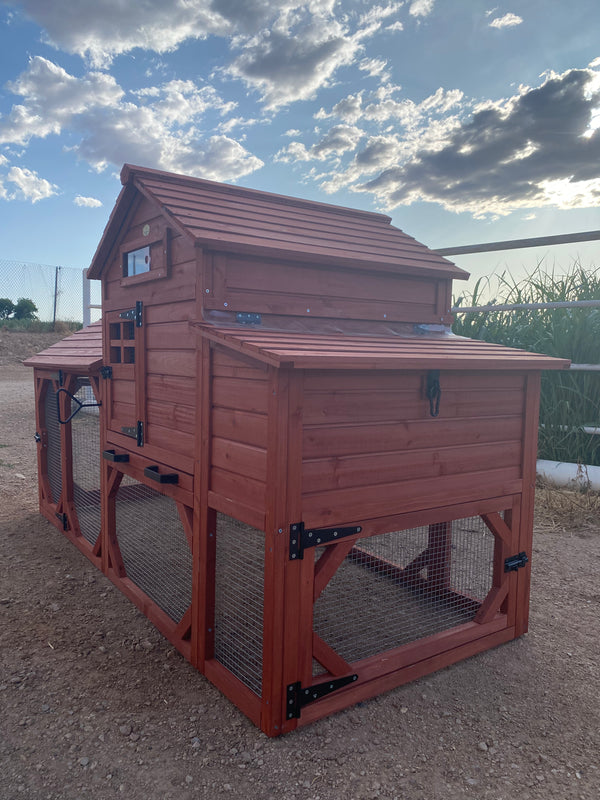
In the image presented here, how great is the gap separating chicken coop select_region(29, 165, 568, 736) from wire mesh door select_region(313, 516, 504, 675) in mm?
15

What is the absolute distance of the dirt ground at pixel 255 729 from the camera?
2.07 metres

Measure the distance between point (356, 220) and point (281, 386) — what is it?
237cm

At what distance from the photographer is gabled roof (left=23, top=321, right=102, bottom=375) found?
13.3 feet

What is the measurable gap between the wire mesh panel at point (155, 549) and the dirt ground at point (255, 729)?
9.0 inches

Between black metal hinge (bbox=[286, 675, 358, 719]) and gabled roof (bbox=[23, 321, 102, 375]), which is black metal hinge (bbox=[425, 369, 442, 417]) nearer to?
black metal hinge (bbox=[286, 675, 358, 719])

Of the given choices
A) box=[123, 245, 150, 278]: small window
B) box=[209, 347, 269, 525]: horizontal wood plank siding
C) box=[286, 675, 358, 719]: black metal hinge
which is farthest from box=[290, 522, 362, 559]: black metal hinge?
box=[123, 245, 150, 278]: small window

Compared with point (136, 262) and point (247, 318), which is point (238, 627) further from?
point (136, 262)

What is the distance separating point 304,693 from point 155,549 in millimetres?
2312

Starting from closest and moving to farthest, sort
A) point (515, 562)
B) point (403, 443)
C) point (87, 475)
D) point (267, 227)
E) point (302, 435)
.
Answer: point (302, 435)
point (403, 443)
point (515, 562)
point (267, 227)
point (87, 475)

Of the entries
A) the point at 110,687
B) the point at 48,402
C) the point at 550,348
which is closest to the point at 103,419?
the point at 48,402

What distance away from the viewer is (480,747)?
7.47 ft

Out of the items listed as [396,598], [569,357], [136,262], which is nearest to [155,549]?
[396,598]

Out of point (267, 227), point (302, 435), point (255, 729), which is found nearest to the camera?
point (302, 435)

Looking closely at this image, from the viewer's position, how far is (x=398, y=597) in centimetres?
359
